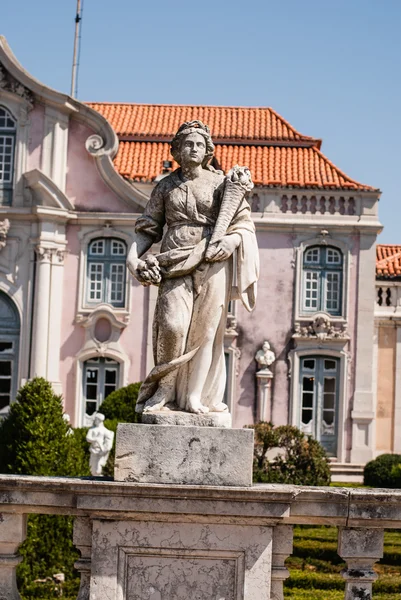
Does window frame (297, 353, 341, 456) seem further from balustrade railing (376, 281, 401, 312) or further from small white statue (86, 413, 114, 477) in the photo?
small white statue (86, 413, 114, 477)

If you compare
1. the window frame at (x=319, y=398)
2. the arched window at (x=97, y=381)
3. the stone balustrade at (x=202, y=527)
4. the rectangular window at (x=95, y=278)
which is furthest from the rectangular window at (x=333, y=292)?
the stone balustrade at (x=202, y=527)

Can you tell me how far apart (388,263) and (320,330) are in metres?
3.70

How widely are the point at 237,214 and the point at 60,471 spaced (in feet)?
21.4

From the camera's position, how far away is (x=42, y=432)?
43.4ft

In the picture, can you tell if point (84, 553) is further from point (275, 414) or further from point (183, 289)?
point (275, 414)

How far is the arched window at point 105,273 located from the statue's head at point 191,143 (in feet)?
69.5

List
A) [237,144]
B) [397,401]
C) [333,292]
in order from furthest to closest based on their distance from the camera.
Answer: [237,144]
[397,401]
[333,292]

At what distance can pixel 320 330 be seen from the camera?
2856 cm

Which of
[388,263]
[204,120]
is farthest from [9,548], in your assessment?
[204,120]

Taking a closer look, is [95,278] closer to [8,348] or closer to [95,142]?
[8,348]

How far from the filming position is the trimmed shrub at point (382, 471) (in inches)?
987

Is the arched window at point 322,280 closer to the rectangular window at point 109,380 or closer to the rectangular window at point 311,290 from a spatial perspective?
the rectangular window at point 311,290

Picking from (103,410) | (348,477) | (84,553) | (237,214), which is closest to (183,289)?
(237,214)

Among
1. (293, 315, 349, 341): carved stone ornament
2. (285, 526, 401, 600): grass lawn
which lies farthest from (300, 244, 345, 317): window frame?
(285, 526, 401, 600): grass lawn
